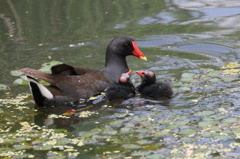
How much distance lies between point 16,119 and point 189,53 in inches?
142

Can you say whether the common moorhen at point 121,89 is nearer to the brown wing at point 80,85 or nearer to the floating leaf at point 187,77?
the brown wing at point 80,85

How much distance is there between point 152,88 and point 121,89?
41 centimetres

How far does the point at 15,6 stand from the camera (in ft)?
38.9

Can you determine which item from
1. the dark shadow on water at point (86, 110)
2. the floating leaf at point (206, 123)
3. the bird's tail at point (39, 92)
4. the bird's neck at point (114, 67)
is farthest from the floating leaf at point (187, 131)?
Result: the bird's neck at point (114, 67)

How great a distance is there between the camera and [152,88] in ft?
21.0

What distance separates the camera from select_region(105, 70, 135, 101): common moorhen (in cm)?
633

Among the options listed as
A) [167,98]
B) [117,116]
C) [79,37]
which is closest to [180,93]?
[167,98]

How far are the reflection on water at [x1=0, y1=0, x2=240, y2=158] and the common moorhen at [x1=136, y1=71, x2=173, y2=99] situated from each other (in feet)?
0.45

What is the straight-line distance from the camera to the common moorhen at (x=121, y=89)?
633 centimetres

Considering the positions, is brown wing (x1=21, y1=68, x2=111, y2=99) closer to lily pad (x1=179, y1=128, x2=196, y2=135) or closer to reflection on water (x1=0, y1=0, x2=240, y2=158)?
reflection on water (x1=0, y1=0, x2=240, y2=158)

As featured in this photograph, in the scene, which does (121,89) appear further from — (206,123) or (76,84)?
(206,123)

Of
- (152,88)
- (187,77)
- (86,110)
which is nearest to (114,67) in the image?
(152,88)

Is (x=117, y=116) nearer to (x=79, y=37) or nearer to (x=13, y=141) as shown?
(x=13, y=141)

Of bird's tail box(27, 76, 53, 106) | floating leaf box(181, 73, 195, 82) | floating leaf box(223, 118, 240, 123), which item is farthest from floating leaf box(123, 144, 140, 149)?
floating leaf box(181, 73, 195, 82)
